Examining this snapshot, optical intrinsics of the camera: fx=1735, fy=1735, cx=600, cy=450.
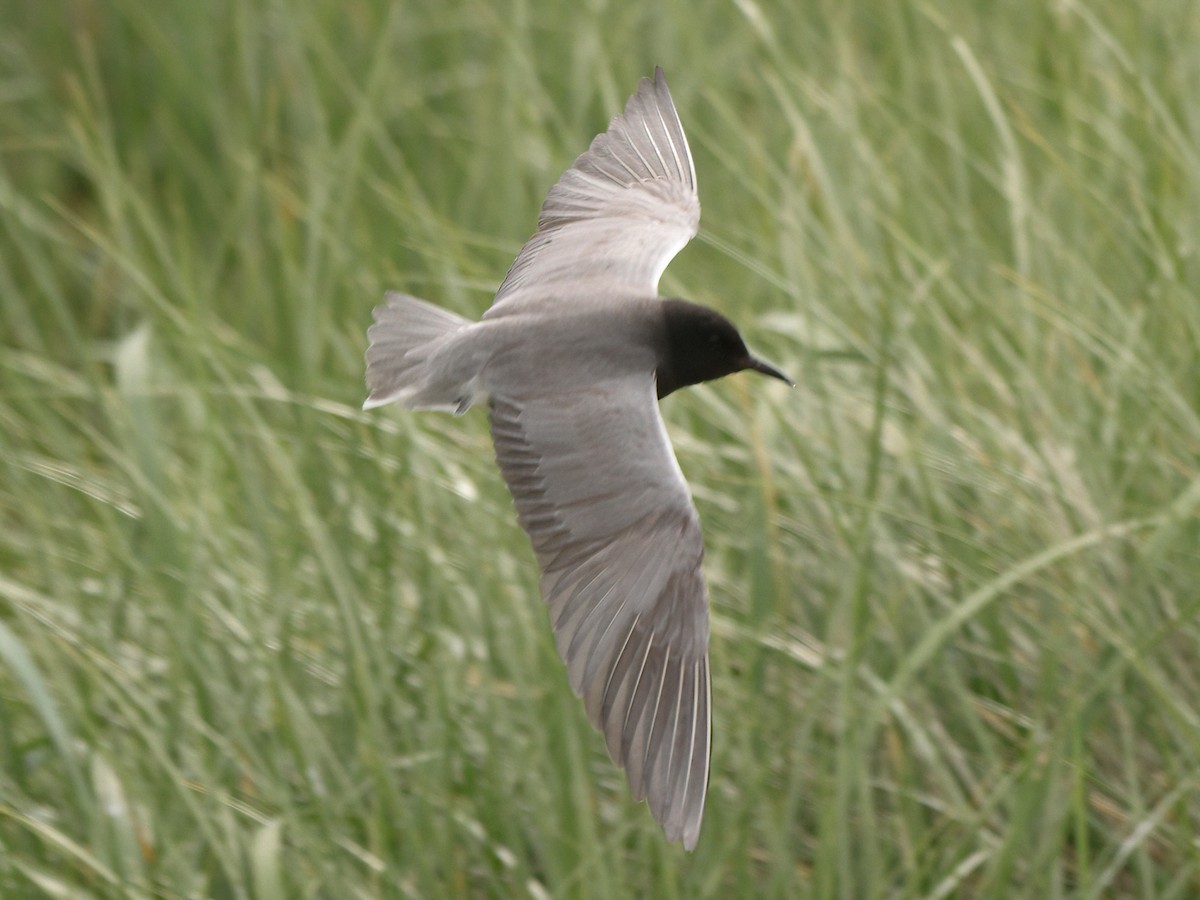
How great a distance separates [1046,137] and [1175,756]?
1.92 meters

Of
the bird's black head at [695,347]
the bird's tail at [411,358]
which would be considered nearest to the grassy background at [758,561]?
the bird's black head at [695,347]

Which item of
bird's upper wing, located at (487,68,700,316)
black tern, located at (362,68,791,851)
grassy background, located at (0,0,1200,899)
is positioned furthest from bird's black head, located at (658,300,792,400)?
grassy background, located at (0,0,1200,899)

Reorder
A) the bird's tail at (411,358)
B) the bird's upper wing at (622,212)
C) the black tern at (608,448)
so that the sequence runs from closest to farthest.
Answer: the black tern at (608,448)
the bird's tail at (411,358)
the bird's upper wing at (622,212)

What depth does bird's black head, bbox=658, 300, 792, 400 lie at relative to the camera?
9.11ft

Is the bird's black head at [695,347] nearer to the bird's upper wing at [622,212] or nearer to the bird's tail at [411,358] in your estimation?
the bird's upper wing at [622,212]

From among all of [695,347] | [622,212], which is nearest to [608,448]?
[695,347]

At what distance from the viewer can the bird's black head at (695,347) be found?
278 centimetres

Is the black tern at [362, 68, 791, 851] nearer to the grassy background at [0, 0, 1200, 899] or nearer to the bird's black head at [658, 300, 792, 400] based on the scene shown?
the bird's black head at [658, 300, 792, 400]

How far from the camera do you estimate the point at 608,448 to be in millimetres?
2471

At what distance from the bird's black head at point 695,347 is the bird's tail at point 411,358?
13.2 inches

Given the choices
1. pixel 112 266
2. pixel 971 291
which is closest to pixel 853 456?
pixel 971 291

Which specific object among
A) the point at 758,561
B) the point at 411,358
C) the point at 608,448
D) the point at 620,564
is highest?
the point at 411,358

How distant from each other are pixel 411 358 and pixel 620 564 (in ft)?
2.09

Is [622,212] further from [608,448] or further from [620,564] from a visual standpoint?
[620,564]
